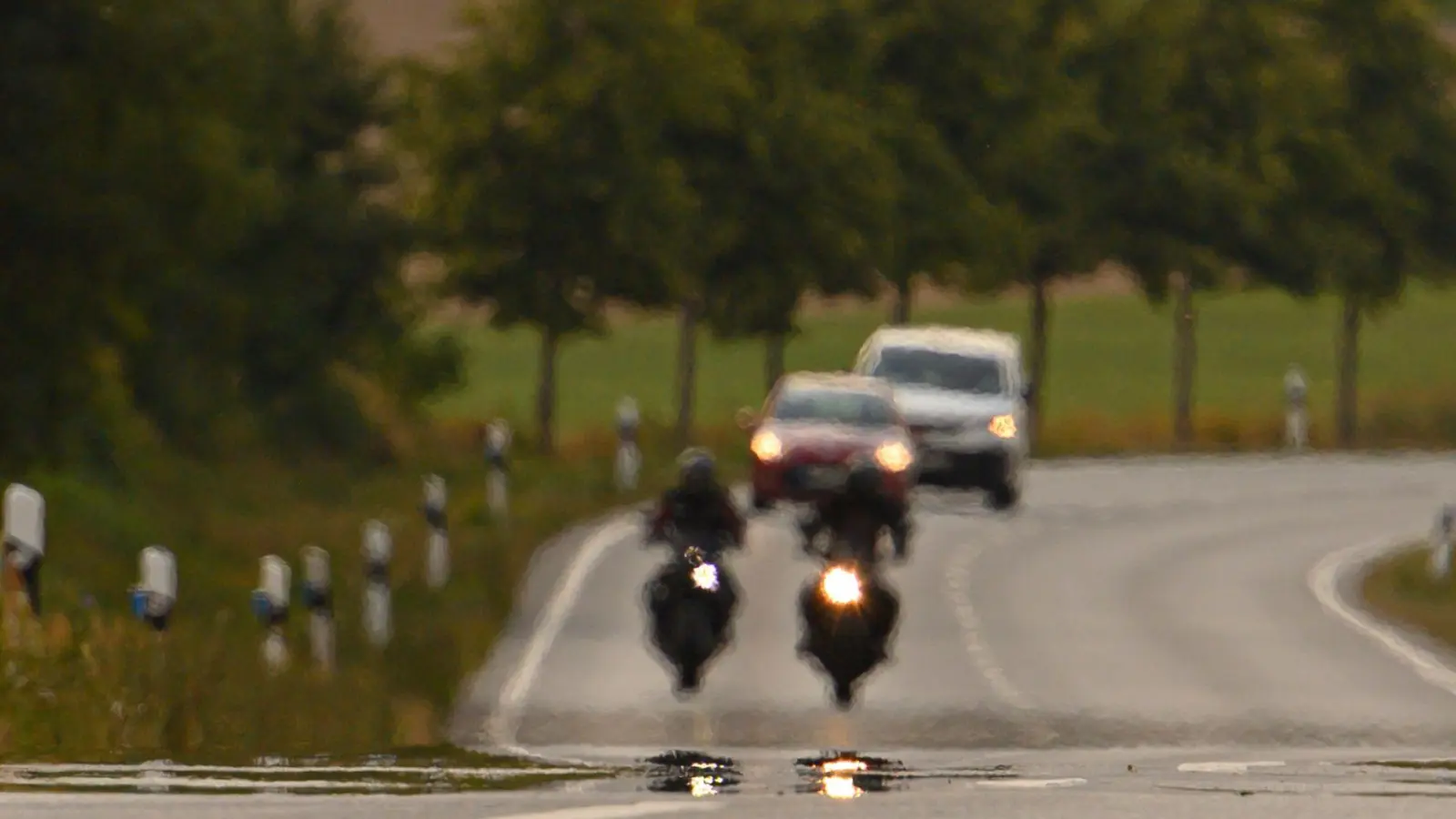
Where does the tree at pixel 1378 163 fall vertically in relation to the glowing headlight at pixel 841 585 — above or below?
above

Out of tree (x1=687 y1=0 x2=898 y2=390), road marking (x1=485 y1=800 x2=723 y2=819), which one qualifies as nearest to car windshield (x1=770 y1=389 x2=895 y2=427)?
tree (x1=687 y1=0 x2=898 y2=390)

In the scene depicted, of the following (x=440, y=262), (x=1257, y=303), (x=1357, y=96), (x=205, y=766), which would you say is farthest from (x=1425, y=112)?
(x=205, y=766)

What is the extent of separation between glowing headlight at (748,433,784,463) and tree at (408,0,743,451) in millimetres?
18326

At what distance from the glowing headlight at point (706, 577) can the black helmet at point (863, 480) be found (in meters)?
0.87

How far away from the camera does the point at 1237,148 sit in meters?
66.9

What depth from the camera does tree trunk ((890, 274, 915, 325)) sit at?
2493 inches

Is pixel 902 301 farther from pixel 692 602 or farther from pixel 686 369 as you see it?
pixel 692 602

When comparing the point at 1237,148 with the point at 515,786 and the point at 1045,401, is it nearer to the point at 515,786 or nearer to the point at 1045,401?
the point at 1045,401

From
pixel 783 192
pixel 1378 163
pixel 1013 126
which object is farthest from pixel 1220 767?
pixel 1378 163

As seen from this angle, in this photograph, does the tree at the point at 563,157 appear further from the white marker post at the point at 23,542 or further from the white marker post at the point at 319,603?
the white marker post at the point at 23,542

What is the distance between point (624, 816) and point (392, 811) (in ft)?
2.35

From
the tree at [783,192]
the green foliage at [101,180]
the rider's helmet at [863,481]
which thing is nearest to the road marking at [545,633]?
the rider's helmet at [863,481]

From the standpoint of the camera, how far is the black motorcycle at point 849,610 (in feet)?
66.8

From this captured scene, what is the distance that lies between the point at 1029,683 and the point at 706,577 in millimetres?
3181
